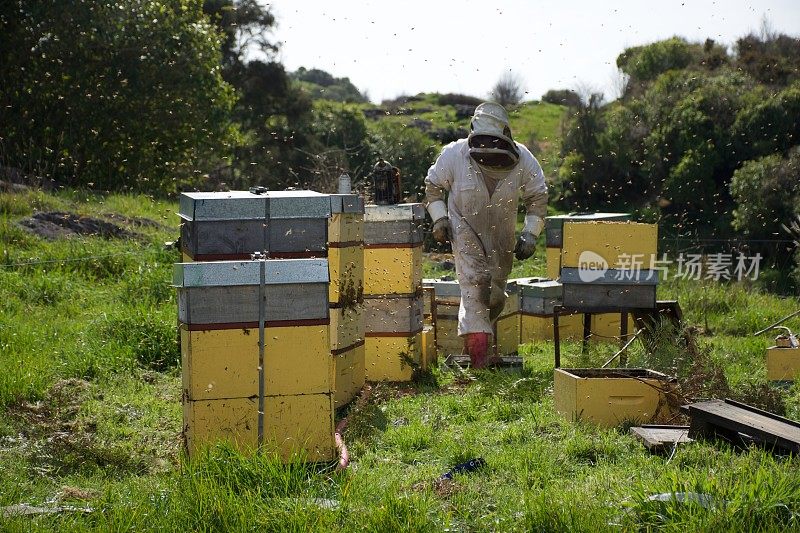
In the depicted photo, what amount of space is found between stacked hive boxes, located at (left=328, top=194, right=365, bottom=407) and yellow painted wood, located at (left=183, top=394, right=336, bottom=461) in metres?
1.20

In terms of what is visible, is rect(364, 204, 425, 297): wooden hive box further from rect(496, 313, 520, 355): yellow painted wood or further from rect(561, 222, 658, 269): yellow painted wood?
rect(496, 313, 520, 355): yellow painted wood

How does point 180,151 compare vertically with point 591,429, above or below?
above

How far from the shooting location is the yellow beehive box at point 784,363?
19.4 ft

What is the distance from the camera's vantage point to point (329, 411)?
4227mm

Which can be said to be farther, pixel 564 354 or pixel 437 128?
pixel 437 128

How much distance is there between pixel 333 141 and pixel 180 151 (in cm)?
1312

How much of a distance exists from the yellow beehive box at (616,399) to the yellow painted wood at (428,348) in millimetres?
2022

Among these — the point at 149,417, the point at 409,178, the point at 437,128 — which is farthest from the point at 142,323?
the point at 437,128

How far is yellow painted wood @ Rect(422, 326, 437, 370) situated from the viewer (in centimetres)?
674

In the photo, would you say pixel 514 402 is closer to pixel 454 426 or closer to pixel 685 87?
pixel 454 426

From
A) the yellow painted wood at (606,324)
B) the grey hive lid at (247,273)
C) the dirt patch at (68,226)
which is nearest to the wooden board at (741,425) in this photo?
the grey hive lid at (247,273)

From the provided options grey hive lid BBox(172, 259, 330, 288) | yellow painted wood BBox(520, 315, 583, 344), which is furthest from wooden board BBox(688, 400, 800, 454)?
yellow painted wood BBox(520, 315, 583, 344)

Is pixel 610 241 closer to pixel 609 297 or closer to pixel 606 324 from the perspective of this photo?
pixel 609 297

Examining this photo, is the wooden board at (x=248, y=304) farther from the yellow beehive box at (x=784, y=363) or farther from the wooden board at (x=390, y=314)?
the yellow beehive box at (x=784, y=363)
